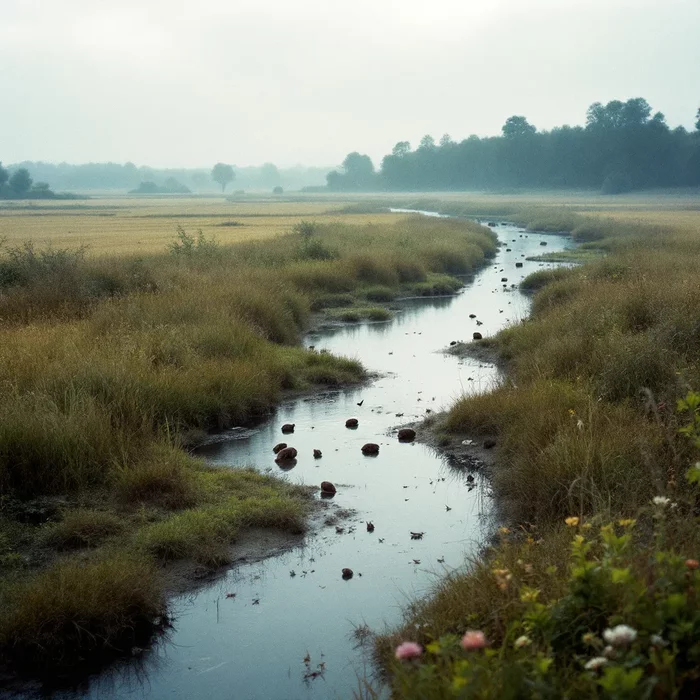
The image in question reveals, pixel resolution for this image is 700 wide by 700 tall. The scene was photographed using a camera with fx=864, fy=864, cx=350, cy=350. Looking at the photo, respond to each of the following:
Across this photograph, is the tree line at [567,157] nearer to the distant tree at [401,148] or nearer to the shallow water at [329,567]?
the distant tree at [401,148]

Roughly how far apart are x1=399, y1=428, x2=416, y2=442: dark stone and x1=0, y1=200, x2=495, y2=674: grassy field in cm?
220

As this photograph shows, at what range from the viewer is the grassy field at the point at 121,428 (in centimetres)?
598

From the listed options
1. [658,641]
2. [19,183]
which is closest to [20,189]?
[19,183]

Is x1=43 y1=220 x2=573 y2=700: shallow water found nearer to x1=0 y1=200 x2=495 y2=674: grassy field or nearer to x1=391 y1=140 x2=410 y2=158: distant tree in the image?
x1=0 y1=200 x2=495 y2=674: grassy field

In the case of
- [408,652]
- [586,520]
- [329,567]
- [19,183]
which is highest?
[19,183]

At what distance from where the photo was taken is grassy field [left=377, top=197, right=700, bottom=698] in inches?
127

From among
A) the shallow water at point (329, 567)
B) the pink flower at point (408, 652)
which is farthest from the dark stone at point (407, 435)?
the pink flower at point (408, 652)

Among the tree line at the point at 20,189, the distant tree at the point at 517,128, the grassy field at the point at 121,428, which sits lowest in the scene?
the grassy field at the point at 121,428

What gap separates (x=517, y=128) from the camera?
391 feet

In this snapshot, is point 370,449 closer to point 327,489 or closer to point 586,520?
point 327,489

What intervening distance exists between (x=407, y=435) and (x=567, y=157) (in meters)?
102

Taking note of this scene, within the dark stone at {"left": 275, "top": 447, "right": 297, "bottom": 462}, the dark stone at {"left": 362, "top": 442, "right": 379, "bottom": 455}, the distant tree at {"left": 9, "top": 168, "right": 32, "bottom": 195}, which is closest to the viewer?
the dark stone at {"left": 275, "top": 447, "right": 297, "bottom": 462}

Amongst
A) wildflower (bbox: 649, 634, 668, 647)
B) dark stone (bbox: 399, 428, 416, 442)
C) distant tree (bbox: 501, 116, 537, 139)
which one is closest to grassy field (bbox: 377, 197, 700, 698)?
wildflower (bbox: 649, 634, 668, 647)

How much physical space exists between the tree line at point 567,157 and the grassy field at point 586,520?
71475 mm
